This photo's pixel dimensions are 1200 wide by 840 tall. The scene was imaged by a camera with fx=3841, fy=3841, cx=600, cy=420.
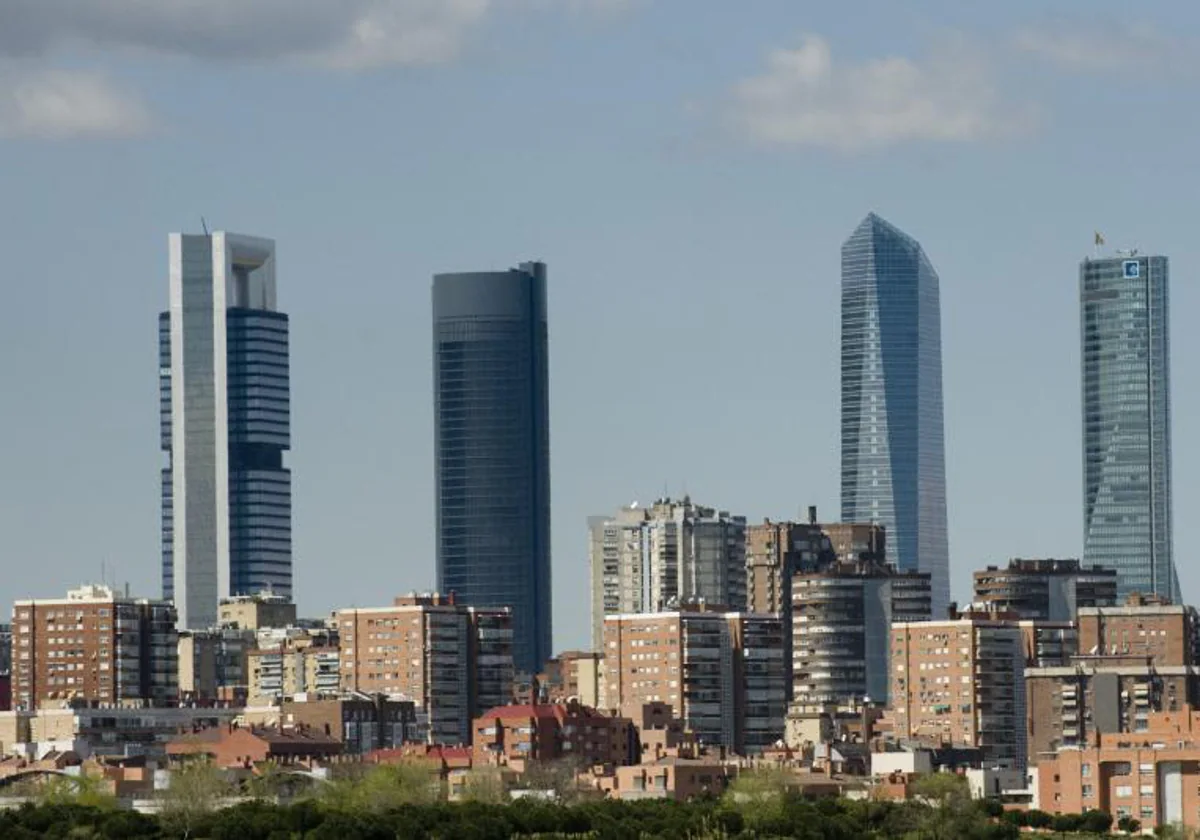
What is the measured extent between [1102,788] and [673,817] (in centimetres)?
3788

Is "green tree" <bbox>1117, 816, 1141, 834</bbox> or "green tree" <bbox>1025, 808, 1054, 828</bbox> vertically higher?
"green tree" <bbox>1025, 808, 1054, 828</bbox>

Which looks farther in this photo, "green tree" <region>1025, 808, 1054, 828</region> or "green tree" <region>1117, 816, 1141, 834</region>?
"green tree" <region>1025, 808, 1054, 828</region>

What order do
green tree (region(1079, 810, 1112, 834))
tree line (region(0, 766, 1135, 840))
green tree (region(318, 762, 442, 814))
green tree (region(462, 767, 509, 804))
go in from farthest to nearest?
green tree (region(462, 767, 509, 804)) < green tree (region(1079, 810, 1112, 834)) < green tree (region(318, 762, 442, 814)) < tree line (region(0, 766, 1135, 840))

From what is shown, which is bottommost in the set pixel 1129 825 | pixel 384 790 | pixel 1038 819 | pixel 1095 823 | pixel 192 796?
pixel 1129 825

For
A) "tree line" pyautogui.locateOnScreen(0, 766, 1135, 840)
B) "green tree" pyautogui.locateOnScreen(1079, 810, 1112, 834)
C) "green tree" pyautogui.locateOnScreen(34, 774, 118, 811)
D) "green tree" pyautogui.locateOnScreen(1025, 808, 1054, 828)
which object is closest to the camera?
"tree line" pyautogui.locateOnScreen(0, 766, 1135, 840)

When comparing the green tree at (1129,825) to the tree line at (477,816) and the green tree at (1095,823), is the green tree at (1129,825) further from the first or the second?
the tree line at (477,816)

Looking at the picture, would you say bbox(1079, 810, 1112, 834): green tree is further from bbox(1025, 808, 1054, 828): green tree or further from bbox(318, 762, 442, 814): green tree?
bbox(318, 762, 442, 814): green tree

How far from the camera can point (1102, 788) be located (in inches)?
7815

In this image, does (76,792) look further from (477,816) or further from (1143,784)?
(1143,784)

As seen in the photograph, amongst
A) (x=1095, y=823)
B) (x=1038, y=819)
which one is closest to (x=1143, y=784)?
(x=1095, y=823)

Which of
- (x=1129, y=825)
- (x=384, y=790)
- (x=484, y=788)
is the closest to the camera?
(x=384, y=790)

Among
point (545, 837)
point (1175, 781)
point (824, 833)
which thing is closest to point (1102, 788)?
point (1175, 781)

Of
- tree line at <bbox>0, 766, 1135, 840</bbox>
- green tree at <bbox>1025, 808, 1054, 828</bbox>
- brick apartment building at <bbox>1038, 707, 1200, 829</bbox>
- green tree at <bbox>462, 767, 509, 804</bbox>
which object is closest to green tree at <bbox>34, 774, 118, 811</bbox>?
tree line at <bbox>0, 766, 1135, 840</bbox>

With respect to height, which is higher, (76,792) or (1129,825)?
(76,792)
